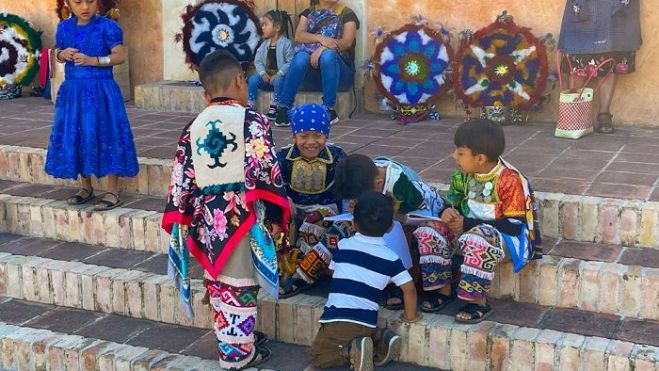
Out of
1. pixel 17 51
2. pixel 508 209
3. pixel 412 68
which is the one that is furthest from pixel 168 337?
pixel 17 51

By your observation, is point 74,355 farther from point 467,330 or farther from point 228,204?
point 467,330

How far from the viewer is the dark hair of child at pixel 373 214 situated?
4332 millimetres

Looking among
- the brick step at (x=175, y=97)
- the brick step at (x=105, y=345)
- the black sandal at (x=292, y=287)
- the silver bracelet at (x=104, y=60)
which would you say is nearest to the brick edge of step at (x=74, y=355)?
the brick step at (x=105, y=345)

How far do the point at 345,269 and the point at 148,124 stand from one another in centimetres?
439

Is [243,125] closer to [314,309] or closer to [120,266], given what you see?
[314,309]

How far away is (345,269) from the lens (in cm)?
439

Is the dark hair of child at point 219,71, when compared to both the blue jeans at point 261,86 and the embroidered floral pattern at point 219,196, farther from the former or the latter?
the blue jeans at point 261,86

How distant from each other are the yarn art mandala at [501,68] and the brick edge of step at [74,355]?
4059 millimetres

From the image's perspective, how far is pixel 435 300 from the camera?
182 inches

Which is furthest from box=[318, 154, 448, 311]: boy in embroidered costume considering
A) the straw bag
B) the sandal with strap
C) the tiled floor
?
the sandal with strap

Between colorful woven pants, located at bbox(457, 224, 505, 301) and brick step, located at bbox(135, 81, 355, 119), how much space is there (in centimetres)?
406

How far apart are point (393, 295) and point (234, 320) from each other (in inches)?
32.7

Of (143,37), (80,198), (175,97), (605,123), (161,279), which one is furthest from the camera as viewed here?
(143,37)

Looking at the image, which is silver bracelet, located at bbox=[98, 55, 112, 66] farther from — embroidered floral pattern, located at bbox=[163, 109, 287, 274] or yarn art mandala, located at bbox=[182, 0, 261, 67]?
yarn art mandala, located at bbox=[182, 0, 261, 67]
